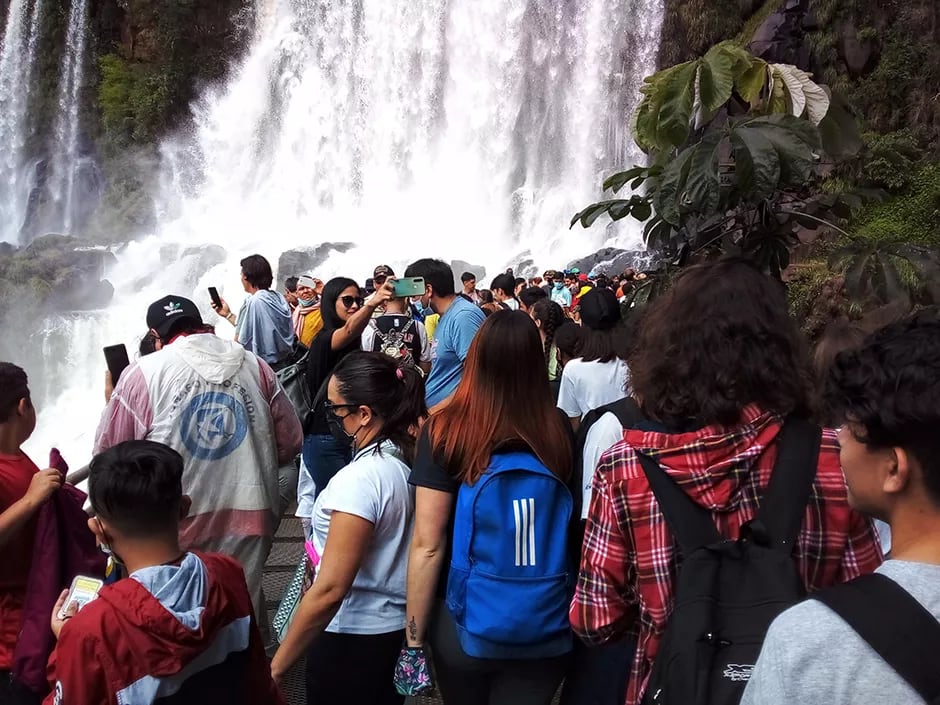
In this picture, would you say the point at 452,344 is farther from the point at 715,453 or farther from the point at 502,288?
the point at 502,288

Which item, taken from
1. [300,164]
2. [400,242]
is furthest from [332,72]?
[400,242]

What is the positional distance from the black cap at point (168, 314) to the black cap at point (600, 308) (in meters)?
1.66

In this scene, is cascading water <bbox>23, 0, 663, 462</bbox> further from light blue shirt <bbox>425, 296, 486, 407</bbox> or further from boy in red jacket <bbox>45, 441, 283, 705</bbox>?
boy in red jacket <bbox>45, 441, 283, 705</bbox>

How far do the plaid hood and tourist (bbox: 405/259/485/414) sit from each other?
2692 millimetres

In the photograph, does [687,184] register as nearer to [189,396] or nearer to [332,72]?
[189,396]

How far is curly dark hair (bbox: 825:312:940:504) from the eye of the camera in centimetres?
122

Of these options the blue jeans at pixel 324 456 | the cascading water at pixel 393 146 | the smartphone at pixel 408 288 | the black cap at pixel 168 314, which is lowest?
the blue jeans at pixel 324 456

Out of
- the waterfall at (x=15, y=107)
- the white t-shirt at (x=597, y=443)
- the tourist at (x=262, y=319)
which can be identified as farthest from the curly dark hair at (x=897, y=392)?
the waterfall at (x=15, y=107)

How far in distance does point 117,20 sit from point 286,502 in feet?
112

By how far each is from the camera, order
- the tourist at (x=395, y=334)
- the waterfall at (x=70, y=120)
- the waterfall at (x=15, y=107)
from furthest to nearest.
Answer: the waterfall at (x=15, y=107), the waterfall at (x=70, y=120), the tourist at (x=395, y=334)

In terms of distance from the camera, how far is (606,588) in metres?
1.73

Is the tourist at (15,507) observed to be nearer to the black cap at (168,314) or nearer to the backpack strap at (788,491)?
the black cap at (168,314)

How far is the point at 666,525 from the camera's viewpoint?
5.35ft

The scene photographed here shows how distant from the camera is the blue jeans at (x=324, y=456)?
13.8 ft
